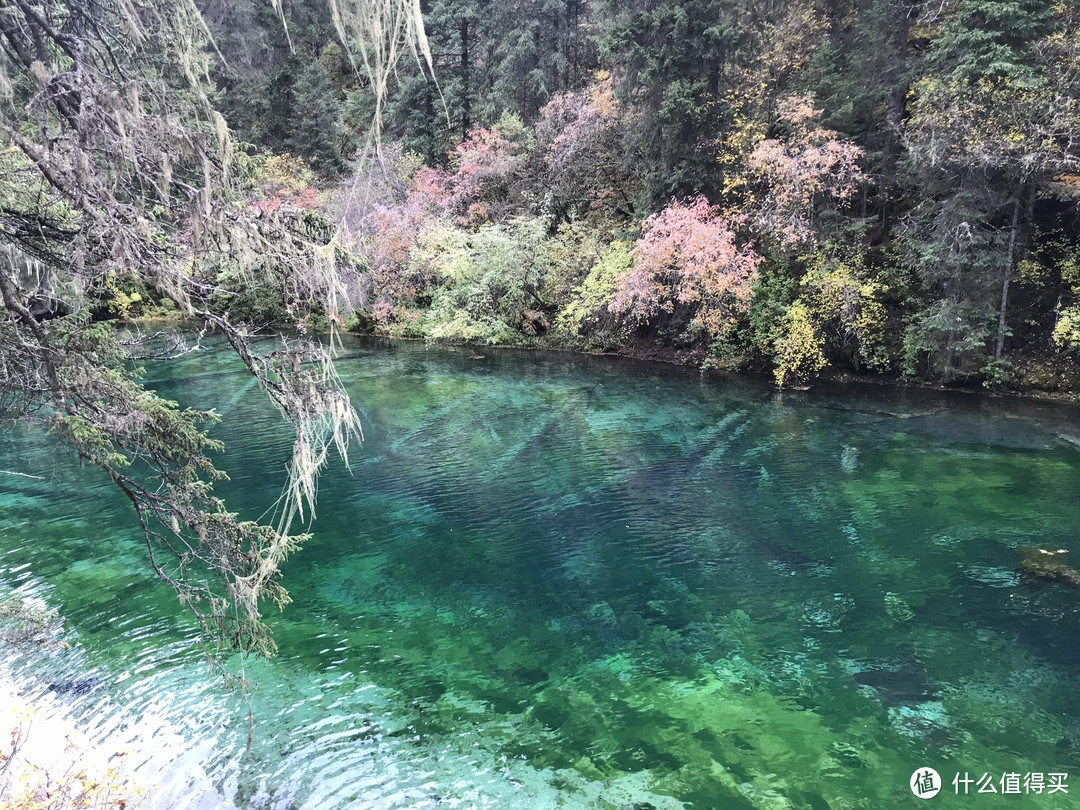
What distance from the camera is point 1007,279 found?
12961 millimetres

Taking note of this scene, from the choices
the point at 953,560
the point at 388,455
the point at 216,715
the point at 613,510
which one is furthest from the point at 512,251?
the point at 216,715

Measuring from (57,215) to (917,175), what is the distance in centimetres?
1597

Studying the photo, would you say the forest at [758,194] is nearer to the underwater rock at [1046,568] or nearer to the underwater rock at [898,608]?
the underwater rock at [1046,568]

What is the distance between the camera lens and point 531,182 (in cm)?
2261

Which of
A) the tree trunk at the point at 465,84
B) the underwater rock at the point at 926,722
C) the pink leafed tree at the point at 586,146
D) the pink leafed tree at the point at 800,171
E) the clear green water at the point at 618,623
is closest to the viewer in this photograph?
the clear green water at the point at 618,623

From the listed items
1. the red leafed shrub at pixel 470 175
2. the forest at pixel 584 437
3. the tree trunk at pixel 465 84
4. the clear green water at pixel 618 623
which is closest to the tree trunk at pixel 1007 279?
the forest at pixel 584 437

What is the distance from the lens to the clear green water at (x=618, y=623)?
4781 millimetres

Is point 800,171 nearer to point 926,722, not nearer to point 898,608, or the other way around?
point 898,608

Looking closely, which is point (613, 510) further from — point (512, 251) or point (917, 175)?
point (512, 251)

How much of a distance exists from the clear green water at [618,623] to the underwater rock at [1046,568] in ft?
0.66

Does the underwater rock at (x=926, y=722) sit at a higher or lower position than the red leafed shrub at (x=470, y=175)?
lower

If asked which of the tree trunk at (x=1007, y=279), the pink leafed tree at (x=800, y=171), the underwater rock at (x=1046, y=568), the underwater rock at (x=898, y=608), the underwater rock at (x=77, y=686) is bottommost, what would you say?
the underwater rock at (x=898, y=608)

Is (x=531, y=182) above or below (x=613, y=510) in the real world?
above

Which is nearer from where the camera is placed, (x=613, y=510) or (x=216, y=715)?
(x=216, y=715)
